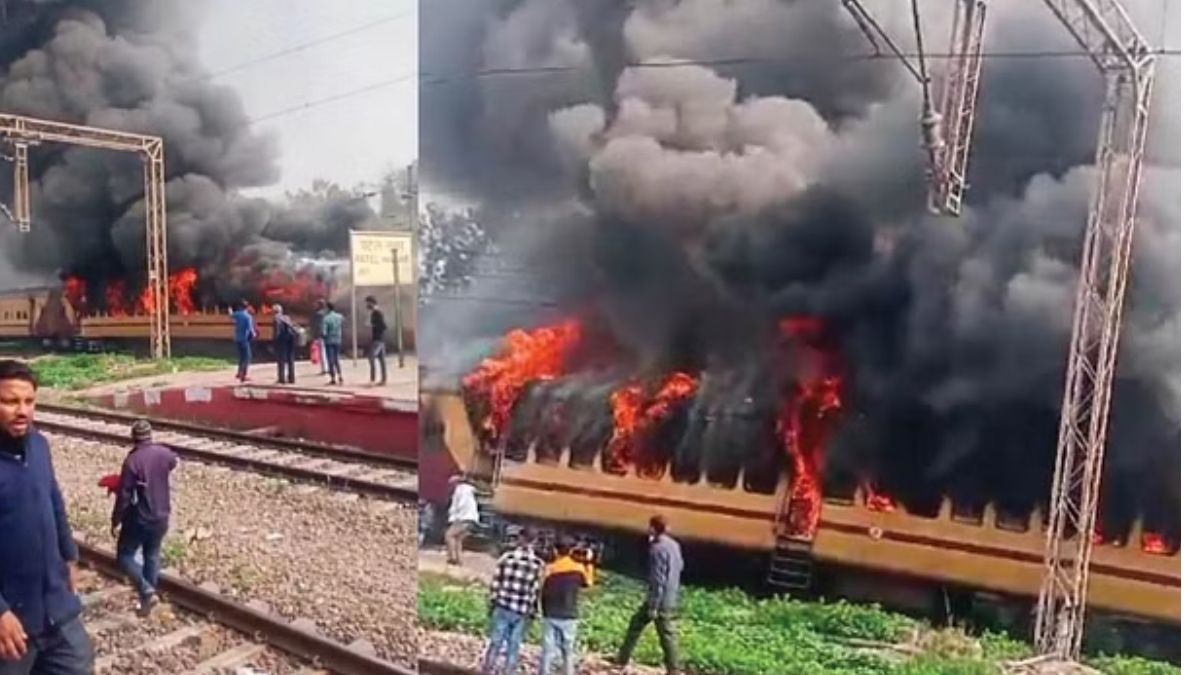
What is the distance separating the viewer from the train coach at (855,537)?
2.51 metres

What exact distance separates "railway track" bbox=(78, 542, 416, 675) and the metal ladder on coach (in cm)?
104

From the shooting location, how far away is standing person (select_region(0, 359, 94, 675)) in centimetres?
310

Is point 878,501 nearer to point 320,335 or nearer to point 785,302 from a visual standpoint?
point 785,302

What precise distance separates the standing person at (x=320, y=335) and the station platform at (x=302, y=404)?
3 cm

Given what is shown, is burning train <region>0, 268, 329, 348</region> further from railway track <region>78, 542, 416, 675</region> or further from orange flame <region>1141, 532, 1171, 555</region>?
orange flame <region>1141, 532, 1171, 555</region>

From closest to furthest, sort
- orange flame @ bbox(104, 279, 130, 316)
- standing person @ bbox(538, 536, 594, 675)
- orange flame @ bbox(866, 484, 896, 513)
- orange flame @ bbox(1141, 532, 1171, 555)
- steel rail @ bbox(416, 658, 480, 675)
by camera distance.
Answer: orange flame @ bbox(1141, 532, 1171, 555), orange flame @ bbox(866, 484, 896, 513), standing person @ bbox(538, 536, 594, 675), steel rail @ bbox(416, 658, 480, 675), orange flame @ bbox(104, 279, 130, 316)

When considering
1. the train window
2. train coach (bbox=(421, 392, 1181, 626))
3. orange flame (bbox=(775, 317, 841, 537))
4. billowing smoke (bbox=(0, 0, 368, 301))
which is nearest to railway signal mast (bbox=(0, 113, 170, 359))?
billowing smoke (bbox=(0, 0, 368, 301))

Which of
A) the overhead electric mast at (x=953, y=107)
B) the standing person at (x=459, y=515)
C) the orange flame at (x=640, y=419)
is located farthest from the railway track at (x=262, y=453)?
the overhead electric mast at (x=953, y=107)

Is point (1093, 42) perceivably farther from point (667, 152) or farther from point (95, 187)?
point (95, 187)

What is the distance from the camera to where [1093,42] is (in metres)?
2.51

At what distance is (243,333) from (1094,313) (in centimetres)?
208

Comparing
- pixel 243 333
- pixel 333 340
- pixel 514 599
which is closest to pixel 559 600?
pixel 514 599

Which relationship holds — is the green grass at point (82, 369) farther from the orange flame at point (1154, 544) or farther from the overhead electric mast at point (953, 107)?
the orange flame at point (1154, 544)

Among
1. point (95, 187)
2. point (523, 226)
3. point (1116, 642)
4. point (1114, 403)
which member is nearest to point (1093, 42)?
point (1114, 403)
